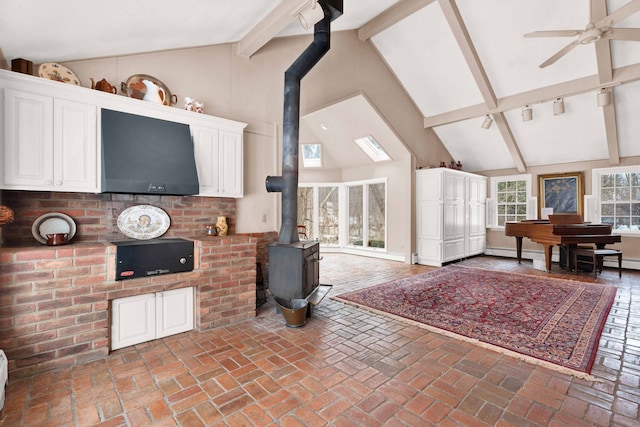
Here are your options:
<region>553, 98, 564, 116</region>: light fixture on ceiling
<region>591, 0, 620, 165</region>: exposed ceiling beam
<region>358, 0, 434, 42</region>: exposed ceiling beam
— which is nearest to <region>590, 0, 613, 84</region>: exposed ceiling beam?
<region>591, 0, 620, 165</region>: exposed ceiling beam

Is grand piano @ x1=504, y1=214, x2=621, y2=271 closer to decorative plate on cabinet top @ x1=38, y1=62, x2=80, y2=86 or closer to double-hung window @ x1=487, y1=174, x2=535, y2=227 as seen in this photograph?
double-hung window @ x1=487, y1=174, x2=535, y2=227

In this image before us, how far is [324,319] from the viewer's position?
342 centimetres

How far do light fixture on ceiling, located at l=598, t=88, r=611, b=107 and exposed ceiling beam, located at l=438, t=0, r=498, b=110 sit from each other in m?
1.59

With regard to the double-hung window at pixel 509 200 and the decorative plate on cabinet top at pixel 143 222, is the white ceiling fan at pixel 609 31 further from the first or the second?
the decorative plate on cabinet top at pixel 143 222

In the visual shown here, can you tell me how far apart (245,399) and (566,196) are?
8.48m

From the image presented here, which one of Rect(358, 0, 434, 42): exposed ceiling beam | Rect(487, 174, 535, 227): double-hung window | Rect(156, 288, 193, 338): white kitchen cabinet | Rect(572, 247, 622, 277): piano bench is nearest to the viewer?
Rect(156, 288, 193, 338): white kitchen cabinet

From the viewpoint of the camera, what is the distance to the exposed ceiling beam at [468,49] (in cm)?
481

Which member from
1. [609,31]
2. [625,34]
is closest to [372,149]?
[609,31]

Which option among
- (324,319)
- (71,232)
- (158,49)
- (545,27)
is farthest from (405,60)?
(71,232)

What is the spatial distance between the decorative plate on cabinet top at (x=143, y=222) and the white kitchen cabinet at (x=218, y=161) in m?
0.50

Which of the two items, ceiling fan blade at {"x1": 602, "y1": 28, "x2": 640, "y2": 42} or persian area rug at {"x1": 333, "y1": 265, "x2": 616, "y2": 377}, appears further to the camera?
ceiling fan blade at {"x1": 602, "y1": 28, "x2": 640, "y2": 42}

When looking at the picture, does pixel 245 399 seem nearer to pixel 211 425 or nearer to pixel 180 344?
pixel 211 425

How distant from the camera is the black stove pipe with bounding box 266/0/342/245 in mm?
3492

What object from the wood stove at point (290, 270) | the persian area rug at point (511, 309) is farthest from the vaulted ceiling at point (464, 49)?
the persian area rug at point (511, 309)
